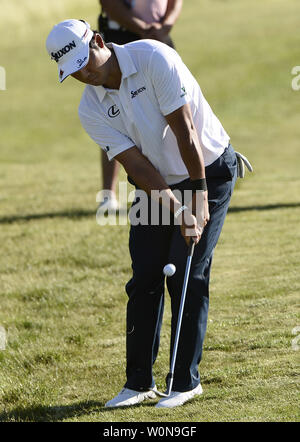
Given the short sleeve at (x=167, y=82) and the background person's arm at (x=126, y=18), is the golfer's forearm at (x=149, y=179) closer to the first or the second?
the short sleeve at (x=167, y=82)

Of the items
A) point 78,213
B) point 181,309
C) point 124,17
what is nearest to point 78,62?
point 181,309

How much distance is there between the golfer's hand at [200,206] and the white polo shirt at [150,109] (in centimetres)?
18

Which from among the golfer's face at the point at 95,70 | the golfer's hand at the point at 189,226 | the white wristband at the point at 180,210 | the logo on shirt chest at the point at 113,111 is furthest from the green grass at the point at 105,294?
the golfer's face at the point at 95,70

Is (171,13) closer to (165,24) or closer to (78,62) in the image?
(165,24)

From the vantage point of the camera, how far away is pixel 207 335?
586 cm

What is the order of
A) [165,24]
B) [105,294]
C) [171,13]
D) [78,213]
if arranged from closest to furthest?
[105,294] < [165,24] < [171,13] < [78,213]

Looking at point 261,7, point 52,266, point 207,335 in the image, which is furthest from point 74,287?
point 261,7

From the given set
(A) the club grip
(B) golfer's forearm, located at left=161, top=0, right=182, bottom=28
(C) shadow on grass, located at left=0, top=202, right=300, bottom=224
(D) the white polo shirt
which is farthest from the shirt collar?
(C) shadow on grass, located at left=0, top=202, right=300, bottom=224

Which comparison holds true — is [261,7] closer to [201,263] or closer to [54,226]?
[54,226]

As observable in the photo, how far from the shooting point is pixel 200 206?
4.55 metres

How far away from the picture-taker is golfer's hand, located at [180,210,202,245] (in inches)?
177

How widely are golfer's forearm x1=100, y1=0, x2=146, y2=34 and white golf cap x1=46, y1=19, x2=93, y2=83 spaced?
13.9 feet

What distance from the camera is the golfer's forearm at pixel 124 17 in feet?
28.2

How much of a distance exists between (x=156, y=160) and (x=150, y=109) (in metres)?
0.29
